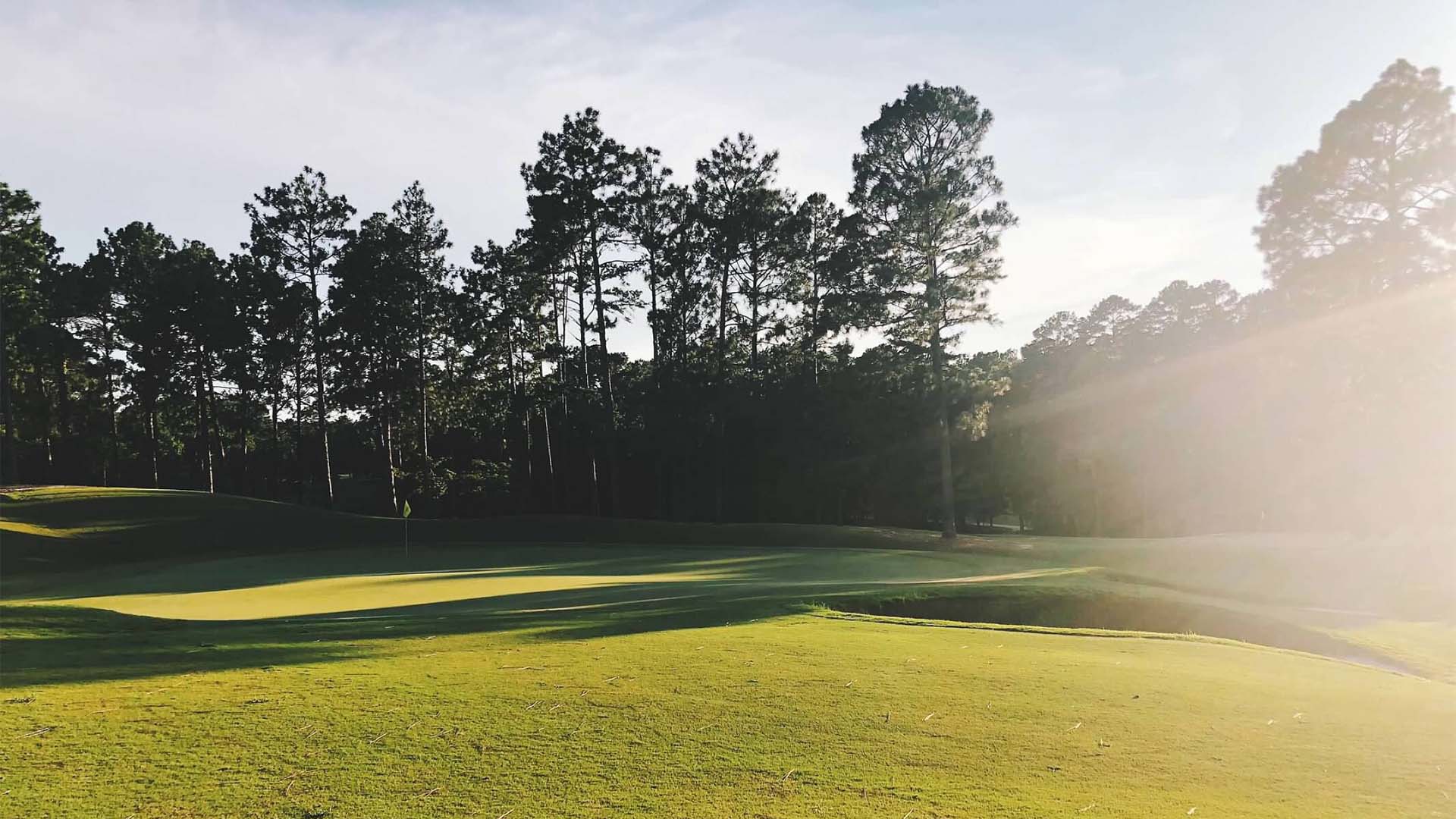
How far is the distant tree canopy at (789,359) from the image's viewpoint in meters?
28.8

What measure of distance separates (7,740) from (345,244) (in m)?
45.9

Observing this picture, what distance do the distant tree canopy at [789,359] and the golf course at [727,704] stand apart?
47.0 feet

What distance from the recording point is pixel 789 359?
51.6 metres

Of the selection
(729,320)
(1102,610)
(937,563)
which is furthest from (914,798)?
(729,320)

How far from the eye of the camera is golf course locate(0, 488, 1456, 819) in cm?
522

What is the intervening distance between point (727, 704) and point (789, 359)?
44.8 meters

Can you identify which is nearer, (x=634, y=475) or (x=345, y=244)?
(x=345, y=244)

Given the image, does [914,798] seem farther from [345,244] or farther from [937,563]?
[345,244]

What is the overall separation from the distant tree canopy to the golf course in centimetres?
1432

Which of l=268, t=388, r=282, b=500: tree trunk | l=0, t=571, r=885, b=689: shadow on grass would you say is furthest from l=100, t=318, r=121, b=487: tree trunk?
l=0, t=571, r=885, b=689: shadow on grass

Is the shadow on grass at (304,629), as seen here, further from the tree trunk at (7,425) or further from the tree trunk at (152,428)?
the tree trunk at (152,428)

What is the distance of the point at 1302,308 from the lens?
30.1 meters

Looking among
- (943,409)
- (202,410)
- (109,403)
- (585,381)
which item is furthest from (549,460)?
(109,403)

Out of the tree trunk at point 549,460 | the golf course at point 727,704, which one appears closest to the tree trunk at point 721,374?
the tree trunk at point 549,460
